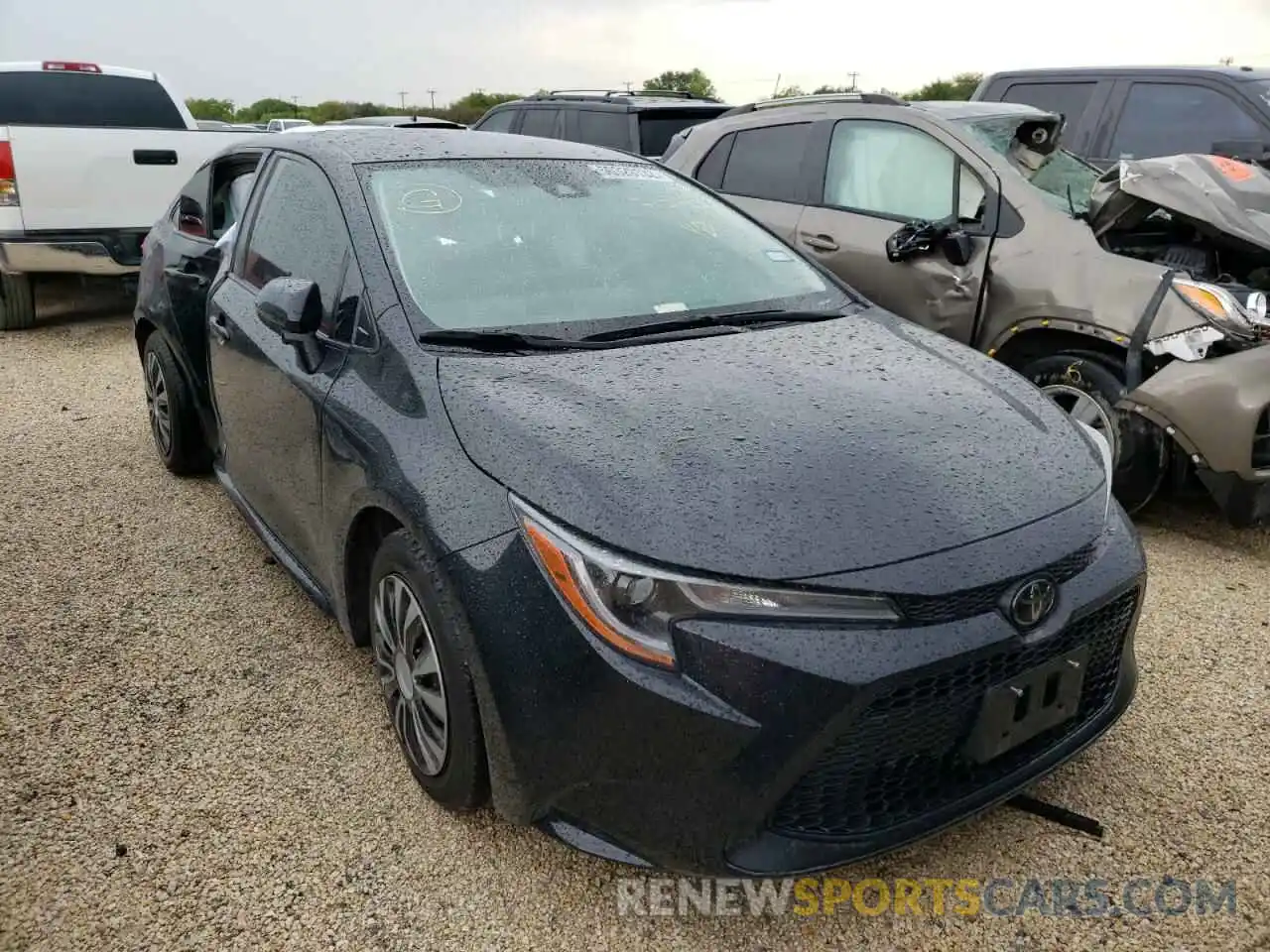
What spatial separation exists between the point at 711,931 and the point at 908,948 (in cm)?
40

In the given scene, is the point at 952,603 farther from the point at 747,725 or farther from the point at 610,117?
the point at 610,117

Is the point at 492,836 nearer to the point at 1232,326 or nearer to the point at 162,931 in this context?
the point at 162,931

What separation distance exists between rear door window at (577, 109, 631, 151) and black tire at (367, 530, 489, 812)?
667 cm

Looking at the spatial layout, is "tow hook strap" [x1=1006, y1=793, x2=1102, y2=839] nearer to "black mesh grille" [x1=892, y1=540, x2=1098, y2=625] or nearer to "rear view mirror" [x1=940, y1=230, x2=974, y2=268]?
"black mesh grille" [x1=892, y1=540, x2=1098, y2=625]

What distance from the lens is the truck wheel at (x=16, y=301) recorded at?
762 cm

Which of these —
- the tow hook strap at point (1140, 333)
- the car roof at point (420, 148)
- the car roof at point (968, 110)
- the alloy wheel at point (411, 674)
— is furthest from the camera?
the car roof at point (968, 110)

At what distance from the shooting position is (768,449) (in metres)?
2.07

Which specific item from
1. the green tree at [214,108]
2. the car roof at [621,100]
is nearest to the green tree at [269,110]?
the green tree at [214,108]

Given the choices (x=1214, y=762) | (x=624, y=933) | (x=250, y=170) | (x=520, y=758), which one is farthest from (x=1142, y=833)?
(x=250, y=170)

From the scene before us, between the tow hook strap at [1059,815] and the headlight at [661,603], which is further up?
the headlight at [661,603]

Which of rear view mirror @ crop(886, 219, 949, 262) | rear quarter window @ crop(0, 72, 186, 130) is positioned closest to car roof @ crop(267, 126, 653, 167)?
rear view mirror @ crop(886, 219, 949, 262)

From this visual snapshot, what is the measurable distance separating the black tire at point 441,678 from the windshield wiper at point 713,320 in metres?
0.76

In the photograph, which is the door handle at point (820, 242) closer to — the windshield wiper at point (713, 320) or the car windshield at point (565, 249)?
the car windshield at point (565, 249)

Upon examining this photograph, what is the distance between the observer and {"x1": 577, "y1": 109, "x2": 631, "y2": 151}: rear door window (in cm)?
838
